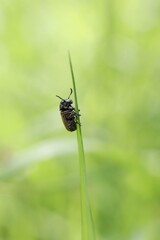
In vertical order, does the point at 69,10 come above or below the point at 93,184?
above

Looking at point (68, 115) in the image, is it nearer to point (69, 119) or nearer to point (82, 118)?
point (69, 119)

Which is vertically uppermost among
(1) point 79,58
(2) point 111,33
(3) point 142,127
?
(1) point 79,58

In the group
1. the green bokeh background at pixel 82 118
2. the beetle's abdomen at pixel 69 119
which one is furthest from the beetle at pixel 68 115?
the green bokeh background at pixel 82 118

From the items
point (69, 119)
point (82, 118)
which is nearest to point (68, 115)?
point (69, 119)

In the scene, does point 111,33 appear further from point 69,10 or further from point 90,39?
point 69,10

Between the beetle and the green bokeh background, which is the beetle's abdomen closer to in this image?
the beetle

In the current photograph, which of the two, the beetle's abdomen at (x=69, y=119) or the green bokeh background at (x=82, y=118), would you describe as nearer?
the beetle's abdomen at (x=69, y=119)

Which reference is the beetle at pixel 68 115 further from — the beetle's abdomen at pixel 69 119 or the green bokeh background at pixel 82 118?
the green bokeh background at pixel 82 118

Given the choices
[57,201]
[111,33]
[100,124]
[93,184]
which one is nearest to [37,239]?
[57,201]

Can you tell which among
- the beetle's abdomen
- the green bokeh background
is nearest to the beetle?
the beetle's abdomen
